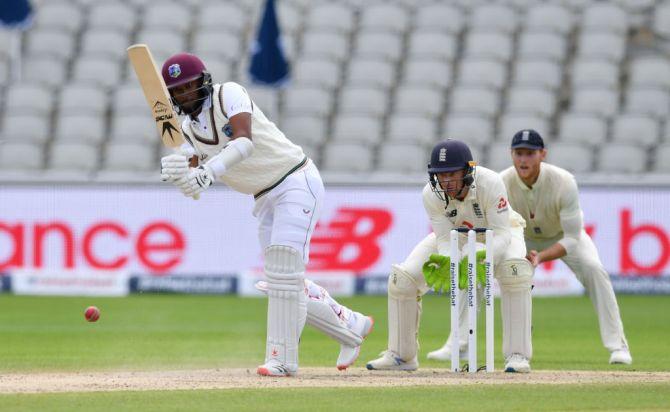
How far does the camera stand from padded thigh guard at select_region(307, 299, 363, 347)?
8.76 m

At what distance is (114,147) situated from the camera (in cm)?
1809

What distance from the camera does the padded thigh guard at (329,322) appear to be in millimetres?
8758

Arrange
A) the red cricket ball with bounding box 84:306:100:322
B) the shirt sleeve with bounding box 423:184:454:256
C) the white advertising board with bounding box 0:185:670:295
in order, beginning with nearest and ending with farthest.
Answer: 1. the shirt sleeve with bounding box 423:184:454:256
2. the red cricket ball with bounding box 84:306:100:322
3. the white advertising board with bounding box 0:185:670:295

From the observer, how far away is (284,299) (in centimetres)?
839

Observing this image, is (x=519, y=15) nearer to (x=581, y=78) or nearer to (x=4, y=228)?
(x=581, y=78)

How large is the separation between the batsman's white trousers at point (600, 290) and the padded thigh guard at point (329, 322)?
218cm

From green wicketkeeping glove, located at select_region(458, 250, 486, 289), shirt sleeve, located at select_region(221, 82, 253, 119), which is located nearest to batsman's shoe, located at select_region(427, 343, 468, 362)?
green wicketkeeping glove, located at select_region(458, 250, 486, 289)

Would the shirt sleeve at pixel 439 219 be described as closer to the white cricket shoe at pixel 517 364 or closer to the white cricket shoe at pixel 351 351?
the white cricket shoe at pixel 351 351

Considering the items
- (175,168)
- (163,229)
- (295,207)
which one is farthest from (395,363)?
(163,229)

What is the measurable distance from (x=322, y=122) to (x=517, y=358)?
10307mm

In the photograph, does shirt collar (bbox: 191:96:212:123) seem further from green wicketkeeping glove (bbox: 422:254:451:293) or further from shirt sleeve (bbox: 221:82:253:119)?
green wicketkeeping glove (bbox: 422:254:451:293)

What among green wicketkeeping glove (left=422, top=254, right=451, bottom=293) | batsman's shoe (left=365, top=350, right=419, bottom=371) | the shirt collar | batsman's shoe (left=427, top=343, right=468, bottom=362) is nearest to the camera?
the shirt collar

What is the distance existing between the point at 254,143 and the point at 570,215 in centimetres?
302

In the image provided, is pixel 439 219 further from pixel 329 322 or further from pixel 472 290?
pixel 329 322
